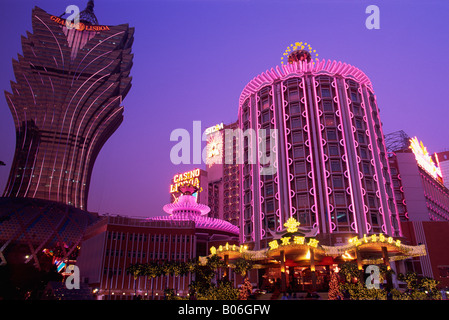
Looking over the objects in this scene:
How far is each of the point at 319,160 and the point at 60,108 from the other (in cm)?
14897

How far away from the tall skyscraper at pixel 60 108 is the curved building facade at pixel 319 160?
125729 mm

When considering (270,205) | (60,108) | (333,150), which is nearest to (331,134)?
(333,150)

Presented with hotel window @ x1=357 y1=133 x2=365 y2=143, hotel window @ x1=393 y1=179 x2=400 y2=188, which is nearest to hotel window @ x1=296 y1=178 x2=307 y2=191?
hotel window @ x1=357 y1=133 x2=365 y2=143

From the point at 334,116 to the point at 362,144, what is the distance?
23.4 ft

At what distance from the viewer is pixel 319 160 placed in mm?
57438

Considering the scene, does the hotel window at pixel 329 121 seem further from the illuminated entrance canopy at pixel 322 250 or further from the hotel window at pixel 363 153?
the illuminated entrance canopy at pixel 322 250

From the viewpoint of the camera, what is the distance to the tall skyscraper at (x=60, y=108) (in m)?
160

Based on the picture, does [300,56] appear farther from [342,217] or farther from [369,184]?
[342,217]

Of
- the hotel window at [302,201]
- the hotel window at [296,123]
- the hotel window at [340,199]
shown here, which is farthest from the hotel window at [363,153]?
the hotel window at [302,201]

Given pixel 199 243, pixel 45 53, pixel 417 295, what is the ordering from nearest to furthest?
1. pixel 417 295
2. pixel 199 243
3. pixel 45 53

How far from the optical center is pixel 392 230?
5534 cm

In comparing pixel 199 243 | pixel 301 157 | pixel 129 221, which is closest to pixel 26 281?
pixel 129 221
